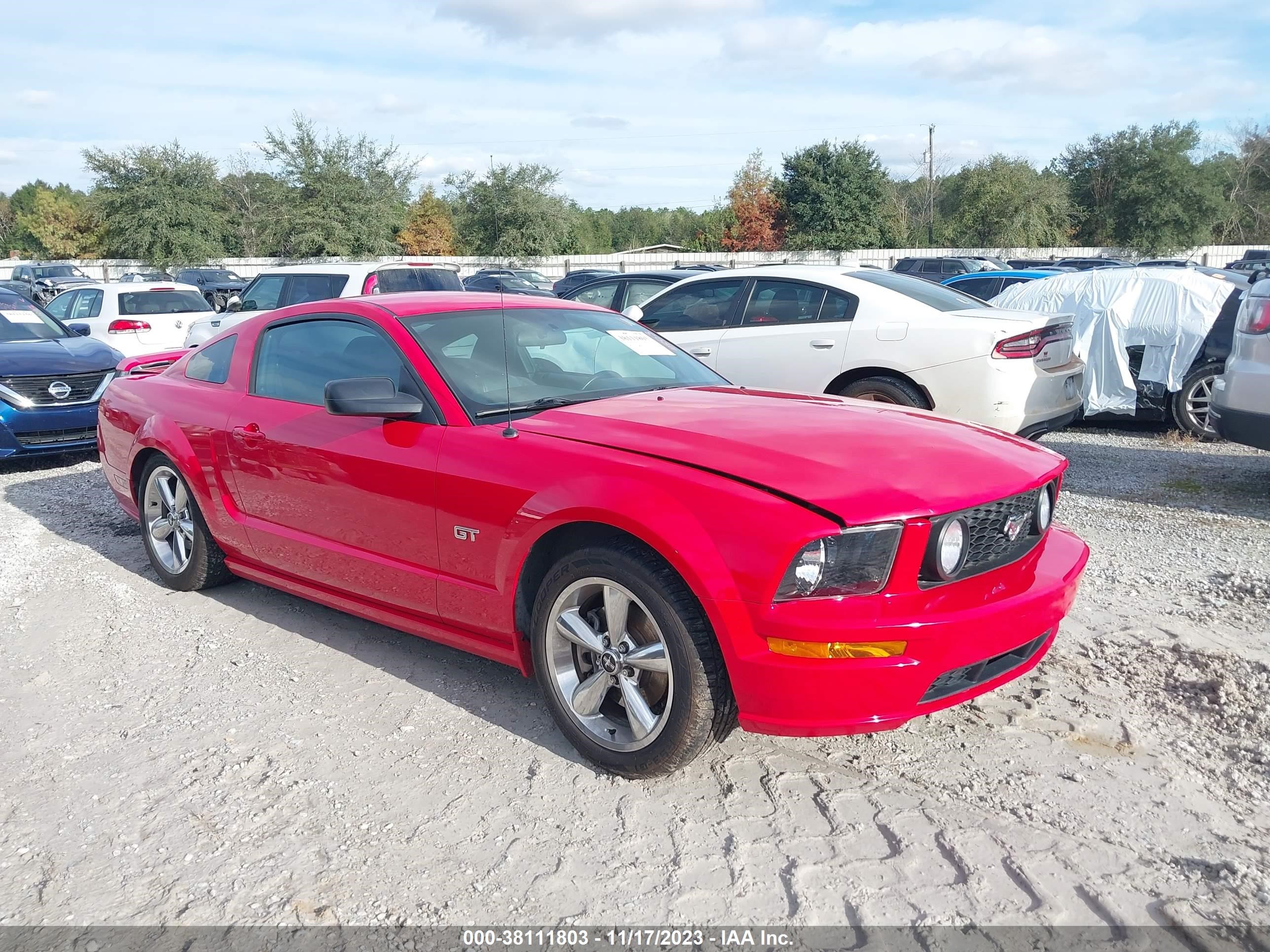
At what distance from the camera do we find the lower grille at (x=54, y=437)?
8.61 m

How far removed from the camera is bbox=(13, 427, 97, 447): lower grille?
28.2ft

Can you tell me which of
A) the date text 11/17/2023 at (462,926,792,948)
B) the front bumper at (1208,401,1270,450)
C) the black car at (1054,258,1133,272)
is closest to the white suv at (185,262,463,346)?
the front bumper at (1208,401,1270,450)

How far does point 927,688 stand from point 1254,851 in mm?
988

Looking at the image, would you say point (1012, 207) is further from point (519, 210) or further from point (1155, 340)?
point (1155, 340)

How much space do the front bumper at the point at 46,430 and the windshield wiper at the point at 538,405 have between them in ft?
22.1

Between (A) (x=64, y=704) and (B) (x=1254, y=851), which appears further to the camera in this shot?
(A) (x=64, y=704)

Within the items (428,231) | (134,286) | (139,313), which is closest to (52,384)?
(139,313)

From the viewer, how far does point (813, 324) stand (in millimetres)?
7590

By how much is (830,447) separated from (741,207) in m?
56.8

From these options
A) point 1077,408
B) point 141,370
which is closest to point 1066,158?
A: point 1077,408

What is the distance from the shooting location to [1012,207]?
46.9m

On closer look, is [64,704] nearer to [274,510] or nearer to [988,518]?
[274,510]

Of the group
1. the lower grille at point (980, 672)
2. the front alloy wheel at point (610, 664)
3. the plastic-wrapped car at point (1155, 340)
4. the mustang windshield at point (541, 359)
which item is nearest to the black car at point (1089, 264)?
the plastic-wrapped car at point (1155, 340)

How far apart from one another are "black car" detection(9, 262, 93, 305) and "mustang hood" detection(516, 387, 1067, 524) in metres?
28.8
